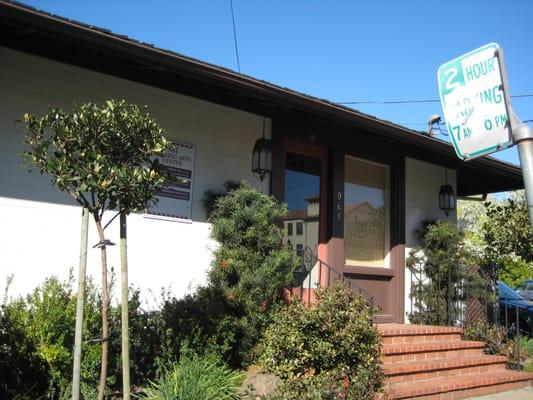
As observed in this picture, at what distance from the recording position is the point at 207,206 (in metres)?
6.26

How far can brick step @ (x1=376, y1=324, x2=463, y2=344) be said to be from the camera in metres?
6.50

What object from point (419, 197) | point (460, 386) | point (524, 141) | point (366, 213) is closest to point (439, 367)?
point (460, 386)

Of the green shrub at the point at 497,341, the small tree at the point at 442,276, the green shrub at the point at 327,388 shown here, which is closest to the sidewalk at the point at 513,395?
the green shrub at the point at 497,341

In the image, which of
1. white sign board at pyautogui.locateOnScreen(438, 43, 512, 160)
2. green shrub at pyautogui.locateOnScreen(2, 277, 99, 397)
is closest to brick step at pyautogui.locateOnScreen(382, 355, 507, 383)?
green shrub at pyautogui.locateOnScreen(2, 277, 99, 397)

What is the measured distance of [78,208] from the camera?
5.40 metres

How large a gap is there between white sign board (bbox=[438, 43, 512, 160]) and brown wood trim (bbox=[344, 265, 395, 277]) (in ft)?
18.7

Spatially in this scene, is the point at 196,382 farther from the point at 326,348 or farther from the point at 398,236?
the point at 398,236

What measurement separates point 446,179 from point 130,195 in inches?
296

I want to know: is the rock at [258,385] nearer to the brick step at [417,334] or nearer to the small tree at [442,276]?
the brick step at [417,334]

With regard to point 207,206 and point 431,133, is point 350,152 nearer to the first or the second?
point 431,133

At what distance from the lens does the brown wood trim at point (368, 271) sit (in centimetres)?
791

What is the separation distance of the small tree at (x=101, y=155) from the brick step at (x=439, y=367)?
341 cm

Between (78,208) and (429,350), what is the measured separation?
453 centimetres

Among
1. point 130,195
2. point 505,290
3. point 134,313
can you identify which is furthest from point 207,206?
point 505,290
